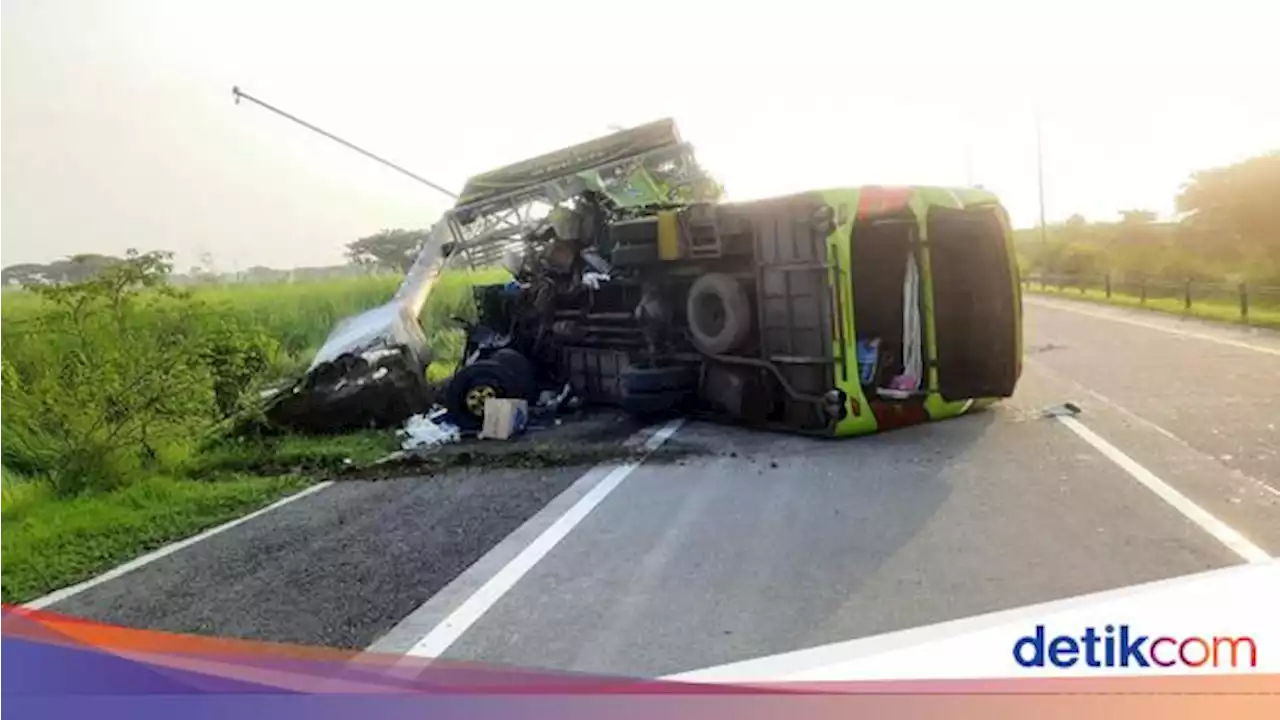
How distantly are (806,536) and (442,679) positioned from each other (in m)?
2.43

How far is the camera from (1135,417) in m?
8.75

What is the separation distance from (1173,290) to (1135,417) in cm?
1695

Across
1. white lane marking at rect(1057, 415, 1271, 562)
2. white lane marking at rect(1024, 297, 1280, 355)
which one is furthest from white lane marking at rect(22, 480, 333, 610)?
white lane marking at rect(1024, 297, 1280, 355)

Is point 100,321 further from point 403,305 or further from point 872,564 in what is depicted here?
point 872,564

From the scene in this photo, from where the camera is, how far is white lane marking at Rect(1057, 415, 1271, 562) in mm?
4790

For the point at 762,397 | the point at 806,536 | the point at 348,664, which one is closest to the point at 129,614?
the point at 348,664

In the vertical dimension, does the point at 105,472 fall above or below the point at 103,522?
above

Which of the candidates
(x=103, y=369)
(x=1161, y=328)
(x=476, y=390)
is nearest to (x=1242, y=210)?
(x=1161, y=328)

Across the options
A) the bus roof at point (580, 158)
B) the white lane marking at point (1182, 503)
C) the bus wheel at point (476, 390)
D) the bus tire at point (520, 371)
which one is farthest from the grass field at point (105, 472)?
the white lane marking at point (1182, 503)

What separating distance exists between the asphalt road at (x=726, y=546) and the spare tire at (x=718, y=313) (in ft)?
2.86

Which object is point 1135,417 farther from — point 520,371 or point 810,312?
point 520,371

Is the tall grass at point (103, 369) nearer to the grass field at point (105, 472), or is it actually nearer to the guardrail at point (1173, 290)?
the grass field at point (105, 472)

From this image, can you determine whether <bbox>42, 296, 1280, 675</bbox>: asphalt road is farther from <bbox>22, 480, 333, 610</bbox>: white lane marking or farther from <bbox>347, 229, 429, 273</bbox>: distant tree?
<bbox>347, 229, 429, 273</bbox>: distant tree

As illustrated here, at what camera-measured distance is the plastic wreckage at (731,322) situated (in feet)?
27.5
